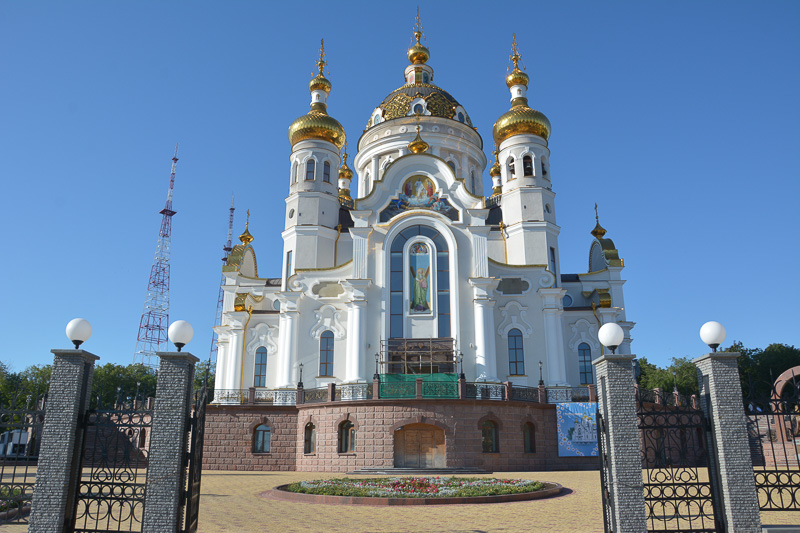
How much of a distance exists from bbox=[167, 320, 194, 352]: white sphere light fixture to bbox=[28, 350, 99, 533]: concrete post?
1270mm

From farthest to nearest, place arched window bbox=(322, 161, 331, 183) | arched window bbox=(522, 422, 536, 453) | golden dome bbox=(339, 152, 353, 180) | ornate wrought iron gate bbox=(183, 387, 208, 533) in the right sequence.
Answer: golden dome bbox=(339, 152, 353, 180)
arched window bbox=(322, 161, 331, 183)
arched window bbox=(522, 422, 536, 453)
ornate wrought iron gate bbox=(183, 387, 208, 533)

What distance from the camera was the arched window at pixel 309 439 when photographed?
2362 cm

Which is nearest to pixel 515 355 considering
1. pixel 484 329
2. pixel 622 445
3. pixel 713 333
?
pixel 484 329

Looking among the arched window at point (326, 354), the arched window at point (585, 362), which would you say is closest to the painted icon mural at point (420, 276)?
the arched window at point (326, 354)

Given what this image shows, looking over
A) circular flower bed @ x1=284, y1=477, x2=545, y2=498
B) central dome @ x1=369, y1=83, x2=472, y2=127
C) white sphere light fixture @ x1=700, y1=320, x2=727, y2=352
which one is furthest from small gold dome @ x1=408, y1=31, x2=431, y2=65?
white sphere light fixture @ x1=700, y1=320, x2=727, y2=352

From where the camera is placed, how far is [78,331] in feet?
28.3

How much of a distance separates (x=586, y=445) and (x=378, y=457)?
7.97 m

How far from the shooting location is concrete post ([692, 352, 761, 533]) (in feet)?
26.6

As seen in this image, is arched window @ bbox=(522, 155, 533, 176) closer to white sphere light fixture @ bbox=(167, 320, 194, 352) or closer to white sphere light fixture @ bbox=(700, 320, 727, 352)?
white sphere light fixture @ bbox=(700, 320, 727, 352)

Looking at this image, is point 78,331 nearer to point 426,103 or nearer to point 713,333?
point 713,333

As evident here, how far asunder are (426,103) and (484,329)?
15.4m

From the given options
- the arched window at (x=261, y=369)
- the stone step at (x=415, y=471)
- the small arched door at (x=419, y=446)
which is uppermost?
the arched window at (x=261, y=369)

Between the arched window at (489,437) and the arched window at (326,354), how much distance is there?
8022 mm

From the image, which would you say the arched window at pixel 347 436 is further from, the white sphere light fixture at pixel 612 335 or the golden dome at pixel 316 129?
the golden dome at pixel 316 129
